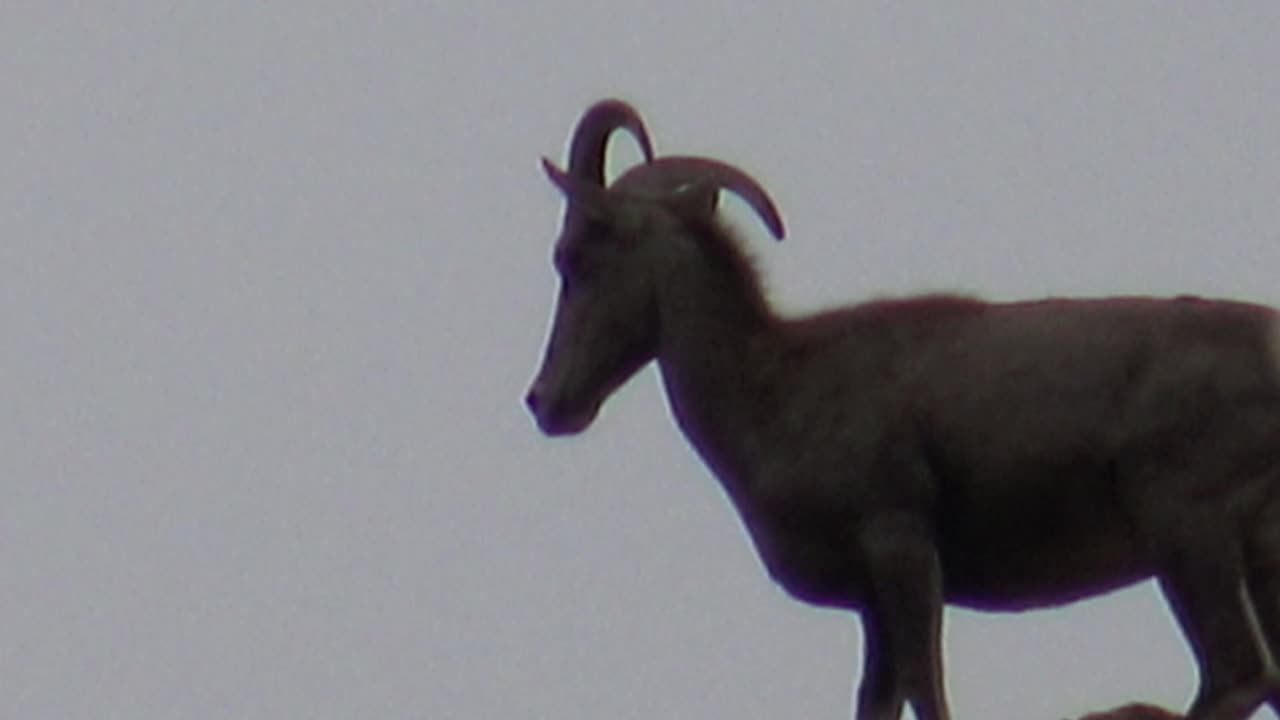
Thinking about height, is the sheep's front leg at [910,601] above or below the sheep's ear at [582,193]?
below

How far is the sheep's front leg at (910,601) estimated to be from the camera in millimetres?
14328

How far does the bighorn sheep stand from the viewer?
46.8 feet

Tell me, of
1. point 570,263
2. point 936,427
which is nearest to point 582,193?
point 570,263

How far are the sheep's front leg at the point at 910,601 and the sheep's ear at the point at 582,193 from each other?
1034 mm

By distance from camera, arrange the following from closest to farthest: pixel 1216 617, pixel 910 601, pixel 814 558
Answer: pixel 1216 617 < pixel 910 601 < pixel 814 558

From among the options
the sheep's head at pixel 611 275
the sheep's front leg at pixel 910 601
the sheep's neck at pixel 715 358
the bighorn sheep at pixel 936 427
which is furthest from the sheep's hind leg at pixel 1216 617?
the sheep's head at pixel 611 275

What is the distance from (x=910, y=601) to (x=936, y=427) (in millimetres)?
411

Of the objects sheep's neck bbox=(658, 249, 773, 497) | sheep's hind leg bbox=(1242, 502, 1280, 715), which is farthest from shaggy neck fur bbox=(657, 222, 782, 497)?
sheep's hind leg bbox=(1242, 502, 1280, 715)

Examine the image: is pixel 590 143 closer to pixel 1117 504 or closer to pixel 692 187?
pixel 692 187

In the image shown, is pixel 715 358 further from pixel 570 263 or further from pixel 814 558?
pixel 814 558

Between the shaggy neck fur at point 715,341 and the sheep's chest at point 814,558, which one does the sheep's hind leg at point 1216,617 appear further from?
the shaggy neck fur at point 715,341

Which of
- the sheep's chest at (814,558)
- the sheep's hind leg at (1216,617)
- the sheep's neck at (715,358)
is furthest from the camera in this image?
the sheep's neck at (715,358)

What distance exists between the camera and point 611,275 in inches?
581

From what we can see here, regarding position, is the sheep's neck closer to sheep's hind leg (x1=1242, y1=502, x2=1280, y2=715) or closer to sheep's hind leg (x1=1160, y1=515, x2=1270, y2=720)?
sheep's hind leg (x1=1160, y1=515, x2=1270, y2=720)
